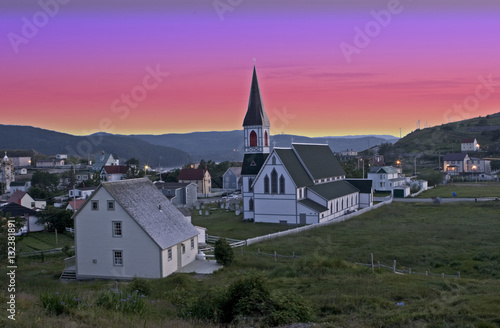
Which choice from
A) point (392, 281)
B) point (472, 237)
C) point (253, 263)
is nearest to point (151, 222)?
point (253, 263)

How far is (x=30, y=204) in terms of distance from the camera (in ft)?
193

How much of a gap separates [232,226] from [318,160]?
15597mm

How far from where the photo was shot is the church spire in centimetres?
5197

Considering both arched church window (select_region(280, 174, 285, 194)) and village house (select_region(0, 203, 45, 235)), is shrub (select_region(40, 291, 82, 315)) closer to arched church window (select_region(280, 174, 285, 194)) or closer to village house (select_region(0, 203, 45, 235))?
village house (select_region(0, 203, 45, 235))

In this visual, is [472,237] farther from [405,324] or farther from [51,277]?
[51,277]

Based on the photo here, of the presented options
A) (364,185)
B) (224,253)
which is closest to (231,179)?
(364,185)

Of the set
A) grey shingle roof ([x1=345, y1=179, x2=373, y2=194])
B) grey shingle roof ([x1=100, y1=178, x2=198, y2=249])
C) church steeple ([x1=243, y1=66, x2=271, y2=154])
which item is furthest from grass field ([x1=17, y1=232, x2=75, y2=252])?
grey shingle roof ([x1=345, y1=179, x2=373, y2=194])

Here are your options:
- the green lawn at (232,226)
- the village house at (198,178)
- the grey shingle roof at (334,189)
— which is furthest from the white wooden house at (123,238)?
the village house at (198,178)

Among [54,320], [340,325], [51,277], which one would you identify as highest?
[54,320]

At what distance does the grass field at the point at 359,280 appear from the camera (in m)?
11.6

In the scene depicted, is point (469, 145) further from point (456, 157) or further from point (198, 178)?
point (198, 178)

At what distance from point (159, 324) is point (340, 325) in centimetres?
457

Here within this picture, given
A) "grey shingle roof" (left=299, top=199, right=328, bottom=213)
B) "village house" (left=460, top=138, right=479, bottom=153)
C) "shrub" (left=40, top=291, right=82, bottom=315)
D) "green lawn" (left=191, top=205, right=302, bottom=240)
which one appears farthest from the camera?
"village house" (left=460, top=138, right=479, bottom=153)

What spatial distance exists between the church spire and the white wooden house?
1069 inches
